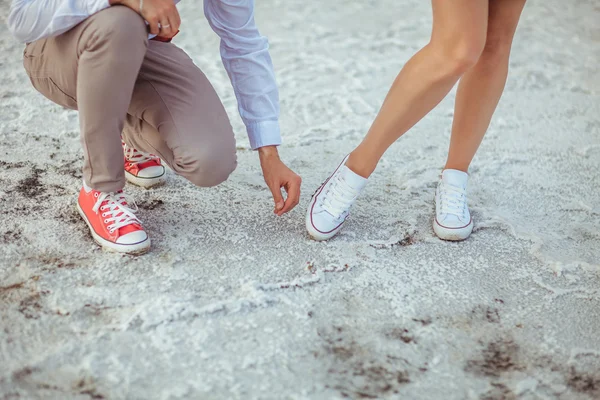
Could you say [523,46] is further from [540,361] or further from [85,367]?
[85,367]

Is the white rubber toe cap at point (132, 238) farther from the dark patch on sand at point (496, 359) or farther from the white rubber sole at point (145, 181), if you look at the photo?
the dark patch on sand at point (496, 359)

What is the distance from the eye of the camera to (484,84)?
5.28 ft

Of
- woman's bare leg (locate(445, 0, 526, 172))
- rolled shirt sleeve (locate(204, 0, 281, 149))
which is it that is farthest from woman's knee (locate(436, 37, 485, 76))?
rolled shirt sleeve (locate(204, 0, 281, 149))

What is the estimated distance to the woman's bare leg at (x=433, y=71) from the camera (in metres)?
1.37

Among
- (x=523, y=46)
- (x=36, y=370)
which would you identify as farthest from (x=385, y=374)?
(x=523, y=46)

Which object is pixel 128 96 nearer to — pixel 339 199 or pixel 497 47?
pixel 339 199

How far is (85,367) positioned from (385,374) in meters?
0.54

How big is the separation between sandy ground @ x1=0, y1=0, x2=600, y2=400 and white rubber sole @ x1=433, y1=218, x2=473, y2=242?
0.03 meters

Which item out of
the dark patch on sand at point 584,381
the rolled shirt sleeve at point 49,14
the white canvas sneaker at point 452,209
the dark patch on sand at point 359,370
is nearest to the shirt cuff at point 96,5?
the rolled shirt sleeve at point 49,14

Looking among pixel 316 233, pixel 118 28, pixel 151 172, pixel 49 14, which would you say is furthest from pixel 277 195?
pixel 49 14

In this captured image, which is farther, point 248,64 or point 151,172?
point 151,172

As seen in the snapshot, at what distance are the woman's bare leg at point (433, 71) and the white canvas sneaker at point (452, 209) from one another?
0.25m

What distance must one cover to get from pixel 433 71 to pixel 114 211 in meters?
0.80

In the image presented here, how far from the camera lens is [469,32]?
1.38 metres
